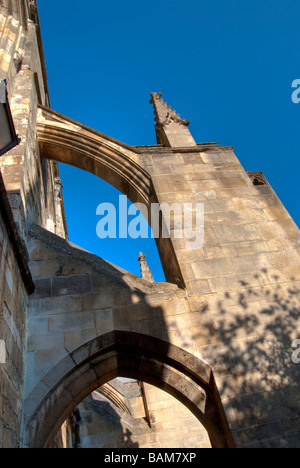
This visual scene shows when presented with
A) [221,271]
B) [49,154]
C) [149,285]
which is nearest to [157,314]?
[149,285]

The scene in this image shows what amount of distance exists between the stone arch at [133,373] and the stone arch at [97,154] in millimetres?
1829

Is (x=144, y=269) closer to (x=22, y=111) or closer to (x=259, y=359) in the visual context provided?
(x=22, y=111)

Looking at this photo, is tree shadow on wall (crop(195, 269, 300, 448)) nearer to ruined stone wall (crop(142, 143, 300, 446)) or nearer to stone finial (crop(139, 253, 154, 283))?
ruined stone wall (crop(142, 143, 300, 446))

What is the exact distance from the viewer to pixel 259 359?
4020 mm

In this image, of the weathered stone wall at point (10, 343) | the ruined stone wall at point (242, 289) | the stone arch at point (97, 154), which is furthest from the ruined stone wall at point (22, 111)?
the ruined stone wall at point (242, 289)

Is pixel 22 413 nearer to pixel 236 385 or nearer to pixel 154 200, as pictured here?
pixel 236 385

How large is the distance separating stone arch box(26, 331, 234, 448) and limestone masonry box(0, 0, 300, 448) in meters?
0.01

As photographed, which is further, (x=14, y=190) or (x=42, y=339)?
(x=14, y=190)

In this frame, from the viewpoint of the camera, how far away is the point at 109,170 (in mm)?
6836

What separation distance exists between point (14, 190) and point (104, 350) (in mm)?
2439

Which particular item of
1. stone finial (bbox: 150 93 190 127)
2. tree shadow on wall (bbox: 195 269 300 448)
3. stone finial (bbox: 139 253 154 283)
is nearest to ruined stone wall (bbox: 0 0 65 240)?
stone finial (bbox: 150 93 190 127)

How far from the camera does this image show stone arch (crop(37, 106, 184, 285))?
636 centimetres

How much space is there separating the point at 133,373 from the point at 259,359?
1.63m

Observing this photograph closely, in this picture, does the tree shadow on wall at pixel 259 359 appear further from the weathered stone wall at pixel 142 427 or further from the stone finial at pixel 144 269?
the stone finial at pixel 144 269
